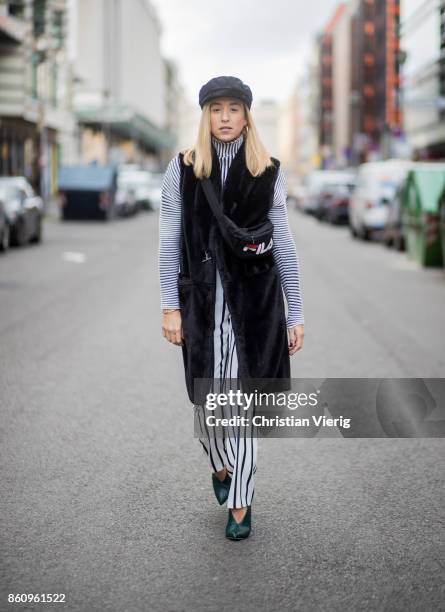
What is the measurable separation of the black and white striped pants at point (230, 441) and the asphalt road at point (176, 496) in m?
0.21

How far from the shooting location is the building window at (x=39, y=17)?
4297cm

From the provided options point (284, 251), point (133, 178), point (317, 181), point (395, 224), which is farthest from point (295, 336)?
point (133, 178)

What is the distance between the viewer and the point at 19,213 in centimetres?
2320

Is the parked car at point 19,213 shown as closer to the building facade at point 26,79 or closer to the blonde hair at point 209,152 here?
the building facade at point 26,79

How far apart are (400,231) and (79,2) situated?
84.8 metres

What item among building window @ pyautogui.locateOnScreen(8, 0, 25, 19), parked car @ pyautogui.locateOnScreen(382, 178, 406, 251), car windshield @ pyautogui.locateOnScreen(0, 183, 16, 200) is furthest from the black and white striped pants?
building window @ pyautogui.locateOnScreen(8, 0, 25, 19)

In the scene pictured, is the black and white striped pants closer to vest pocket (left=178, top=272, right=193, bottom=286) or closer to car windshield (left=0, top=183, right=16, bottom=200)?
vest pocket (left=178, top=272, right=193, bottom=286)

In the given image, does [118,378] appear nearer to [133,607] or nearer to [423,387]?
[423,387]

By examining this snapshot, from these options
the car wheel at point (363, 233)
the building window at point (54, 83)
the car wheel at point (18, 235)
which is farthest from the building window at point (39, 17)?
the car wheel at point (18, 235)

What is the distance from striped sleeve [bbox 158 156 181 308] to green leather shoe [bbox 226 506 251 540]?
33.8 inches

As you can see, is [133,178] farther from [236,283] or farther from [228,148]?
[236,283]

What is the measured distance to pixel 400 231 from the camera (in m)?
22.5

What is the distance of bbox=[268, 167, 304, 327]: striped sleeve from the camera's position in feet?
13.2

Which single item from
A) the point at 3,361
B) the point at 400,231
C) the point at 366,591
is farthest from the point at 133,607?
the point at 400,231
